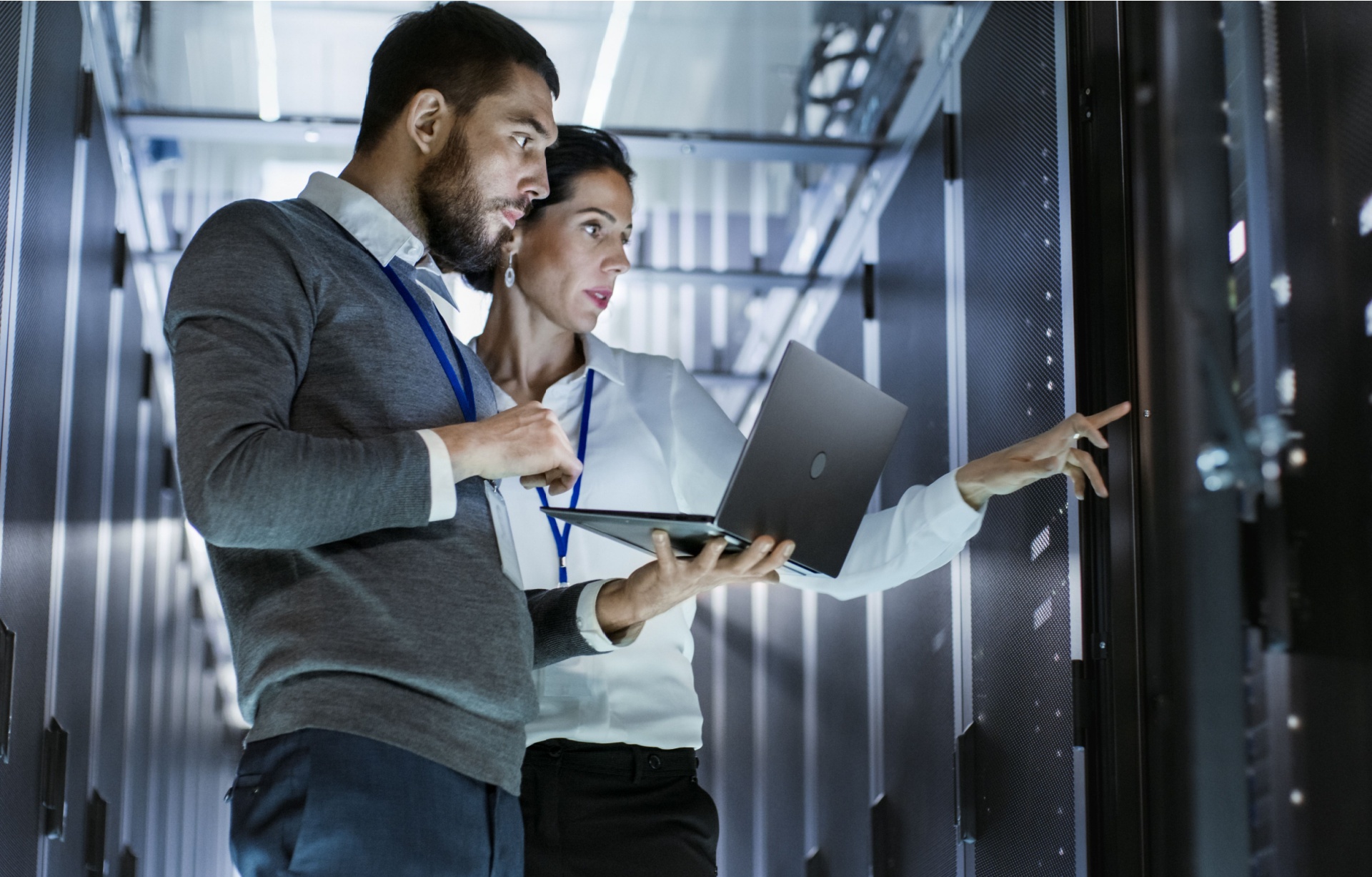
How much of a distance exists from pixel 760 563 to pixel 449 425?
0.48 metres

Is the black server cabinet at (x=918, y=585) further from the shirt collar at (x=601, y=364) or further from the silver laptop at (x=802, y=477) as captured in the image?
the silver laptop at (x=802, y=477)

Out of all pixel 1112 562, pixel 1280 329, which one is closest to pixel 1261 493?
pixel 1280 329

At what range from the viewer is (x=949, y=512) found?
2141mm

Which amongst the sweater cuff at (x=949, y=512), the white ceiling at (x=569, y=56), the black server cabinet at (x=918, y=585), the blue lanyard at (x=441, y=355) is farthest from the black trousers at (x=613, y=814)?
the white ceiling at (x=569, y=56)

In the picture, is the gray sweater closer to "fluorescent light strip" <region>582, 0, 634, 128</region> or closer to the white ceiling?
"fluorescent light strip" <region>582, 0, 634, 128</region>

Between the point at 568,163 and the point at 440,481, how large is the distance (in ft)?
4.33

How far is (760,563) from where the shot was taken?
177cm

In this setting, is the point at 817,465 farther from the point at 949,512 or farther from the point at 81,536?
the point at 81,536

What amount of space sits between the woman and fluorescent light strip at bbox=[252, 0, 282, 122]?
1.28 m

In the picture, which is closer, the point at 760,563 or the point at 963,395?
the point at 760,563

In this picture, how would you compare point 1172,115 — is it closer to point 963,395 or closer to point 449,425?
point 963,395

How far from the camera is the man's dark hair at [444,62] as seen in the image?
174 centimetres

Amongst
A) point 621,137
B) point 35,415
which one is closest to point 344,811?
point 35,415

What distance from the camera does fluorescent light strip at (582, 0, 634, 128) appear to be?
344 centimetres
